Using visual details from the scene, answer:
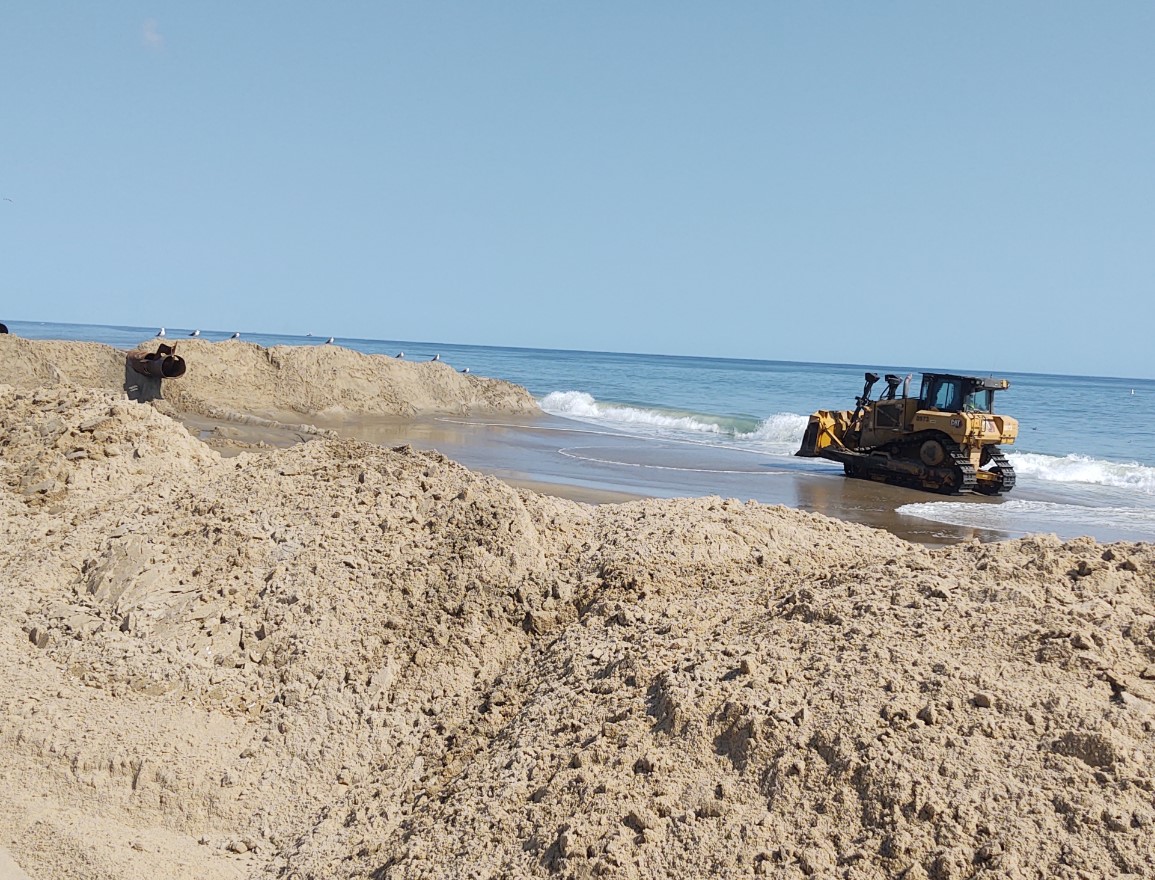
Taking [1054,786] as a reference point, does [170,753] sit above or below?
below

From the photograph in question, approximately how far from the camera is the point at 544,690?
4.62 m

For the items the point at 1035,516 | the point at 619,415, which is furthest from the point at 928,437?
the point at 619,415

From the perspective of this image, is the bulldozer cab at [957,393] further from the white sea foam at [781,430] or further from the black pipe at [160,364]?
the black pipe at [160,364]

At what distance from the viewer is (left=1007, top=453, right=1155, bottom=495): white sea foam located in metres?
19.8

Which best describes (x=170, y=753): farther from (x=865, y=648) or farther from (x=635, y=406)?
(x=635, y=406)

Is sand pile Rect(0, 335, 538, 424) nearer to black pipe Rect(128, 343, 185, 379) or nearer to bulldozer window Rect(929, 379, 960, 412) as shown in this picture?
black pipe Rect(128, 343, 185, 379)

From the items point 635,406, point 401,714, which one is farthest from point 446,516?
point 635,406

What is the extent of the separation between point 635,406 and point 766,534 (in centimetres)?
3002

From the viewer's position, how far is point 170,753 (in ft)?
14.7

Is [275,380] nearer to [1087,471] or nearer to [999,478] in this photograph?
[999,478]

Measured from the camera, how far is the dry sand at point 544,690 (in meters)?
3.48

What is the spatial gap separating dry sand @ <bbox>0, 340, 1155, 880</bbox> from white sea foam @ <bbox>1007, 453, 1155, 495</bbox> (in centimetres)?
1565

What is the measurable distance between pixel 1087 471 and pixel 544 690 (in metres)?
19.4

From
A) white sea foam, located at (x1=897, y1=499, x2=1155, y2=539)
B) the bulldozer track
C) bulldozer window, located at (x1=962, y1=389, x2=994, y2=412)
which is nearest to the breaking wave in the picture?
bulldozer window, located at (x1=962, y1=389, x2=994, y2=412)
